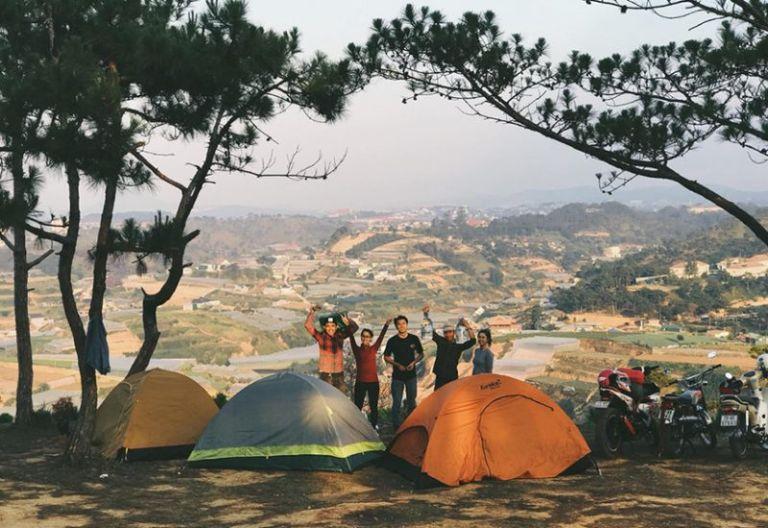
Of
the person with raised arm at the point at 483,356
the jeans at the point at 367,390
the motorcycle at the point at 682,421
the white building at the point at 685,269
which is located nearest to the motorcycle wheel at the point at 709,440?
the motorcycle at the point at 682,421

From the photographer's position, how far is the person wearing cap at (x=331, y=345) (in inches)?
408

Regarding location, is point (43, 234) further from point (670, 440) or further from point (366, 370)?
point (670, 440)

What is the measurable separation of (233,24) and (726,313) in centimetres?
11604

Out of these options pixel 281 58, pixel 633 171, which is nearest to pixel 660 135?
pixel 633 171

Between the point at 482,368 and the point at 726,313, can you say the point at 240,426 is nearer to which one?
the point at 482,368

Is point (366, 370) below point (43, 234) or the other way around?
below

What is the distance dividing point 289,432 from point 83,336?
2730mm

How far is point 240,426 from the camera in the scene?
9.00 m

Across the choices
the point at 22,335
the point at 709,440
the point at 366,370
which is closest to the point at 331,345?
the point at 366,370

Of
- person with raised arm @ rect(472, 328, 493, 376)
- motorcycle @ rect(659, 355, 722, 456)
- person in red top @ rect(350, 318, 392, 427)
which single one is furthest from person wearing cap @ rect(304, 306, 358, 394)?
motorcycle @ rect(659, 355, 722, 456)

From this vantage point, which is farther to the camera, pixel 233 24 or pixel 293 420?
pixel 233 24

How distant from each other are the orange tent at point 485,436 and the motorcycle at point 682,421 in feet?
3.76

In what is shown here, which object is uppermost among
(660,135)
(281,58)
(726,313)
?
(281,58)

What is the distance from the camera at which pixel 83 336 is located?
974cm
